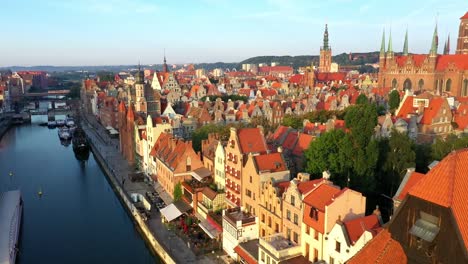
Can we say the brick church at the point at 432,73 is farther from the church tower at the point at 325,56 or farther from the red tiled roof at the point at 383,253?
the red tiled roof at the point at 383,253

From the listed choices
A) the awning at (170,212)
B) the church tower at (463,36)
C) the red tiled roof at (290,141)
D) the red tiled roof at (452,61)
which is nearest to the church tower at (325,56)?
the church tower at (463,36)

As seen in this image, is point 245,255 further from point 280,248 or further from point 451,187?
point 451,187

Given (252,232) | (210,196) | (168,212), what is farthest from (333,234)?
(168,212)

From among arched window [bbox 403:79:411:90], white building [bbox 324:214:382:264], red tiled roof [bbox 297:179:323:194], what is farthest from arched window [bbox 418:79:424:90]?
white building [bbox 324:214:382:264]

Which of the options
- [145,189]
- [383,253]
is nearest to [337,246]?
[383,253]

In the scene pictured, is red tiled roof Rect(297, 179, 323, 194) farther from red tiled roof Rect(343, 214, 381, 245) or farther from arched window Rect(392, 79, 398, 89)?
arched window Rect(392, 79, 398, 89)

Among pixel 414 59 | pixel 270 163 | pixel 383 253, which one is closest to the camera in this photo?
pixel 383 253
